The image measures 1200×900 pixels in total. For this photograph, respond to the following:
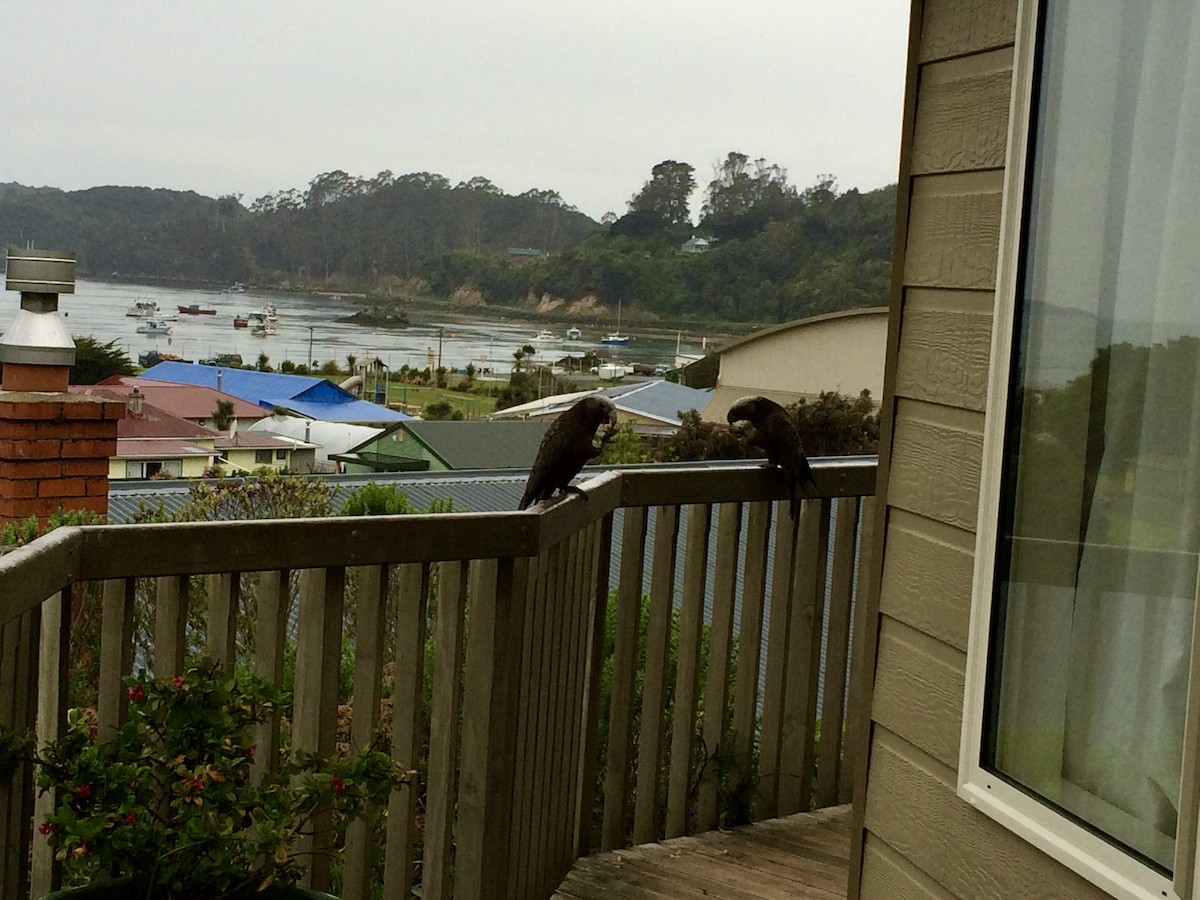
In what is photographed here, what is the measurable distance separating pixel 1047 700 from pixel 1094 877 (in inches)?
8.1

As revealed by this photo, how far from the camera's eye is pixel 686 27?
63.2 m

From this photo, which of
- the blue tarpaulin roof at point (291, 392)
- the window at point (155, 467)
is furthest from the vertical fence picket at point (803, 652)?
the blue tarpaulin roof at point (291, 392)

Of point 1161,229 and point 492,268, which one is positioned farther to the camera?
point 492,268

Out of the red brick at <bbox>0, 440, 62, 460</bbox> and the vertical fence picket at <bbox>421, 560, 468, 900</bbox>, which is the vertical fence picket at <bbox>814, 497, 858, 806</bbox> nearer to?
the vertical fence picket at <bbox>421, 560, 468, 900</bbox>

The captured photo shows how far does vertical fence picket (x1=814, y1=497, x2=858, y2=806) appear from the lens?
2848 mm

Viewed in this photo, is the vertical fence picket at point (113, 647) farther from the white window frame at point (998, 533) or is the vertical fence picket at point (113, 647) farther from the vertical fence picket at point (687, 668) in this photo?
the vertical fence picket at point (687, 668)

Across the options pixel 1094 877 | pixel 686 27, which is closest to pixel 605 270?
pixel 1094 877

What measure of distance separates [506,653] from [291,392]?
74.3 ft

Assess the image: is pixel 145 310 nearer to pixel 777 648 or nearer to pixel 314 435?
pixel 314 435

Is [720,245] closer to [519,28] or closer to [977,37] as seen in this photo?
[977,37]

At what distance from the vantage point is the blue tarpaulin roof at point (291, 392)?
23108mm

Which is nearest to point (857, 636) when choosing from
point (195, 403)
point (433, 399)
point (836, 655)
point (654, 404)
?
point (836, 655)

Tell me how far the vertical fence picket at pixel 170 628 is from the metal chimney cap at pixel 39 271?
5.47 meters

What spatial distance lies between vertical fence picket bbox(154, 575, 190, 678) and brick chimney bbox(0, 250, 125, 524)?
5107 millimetres
